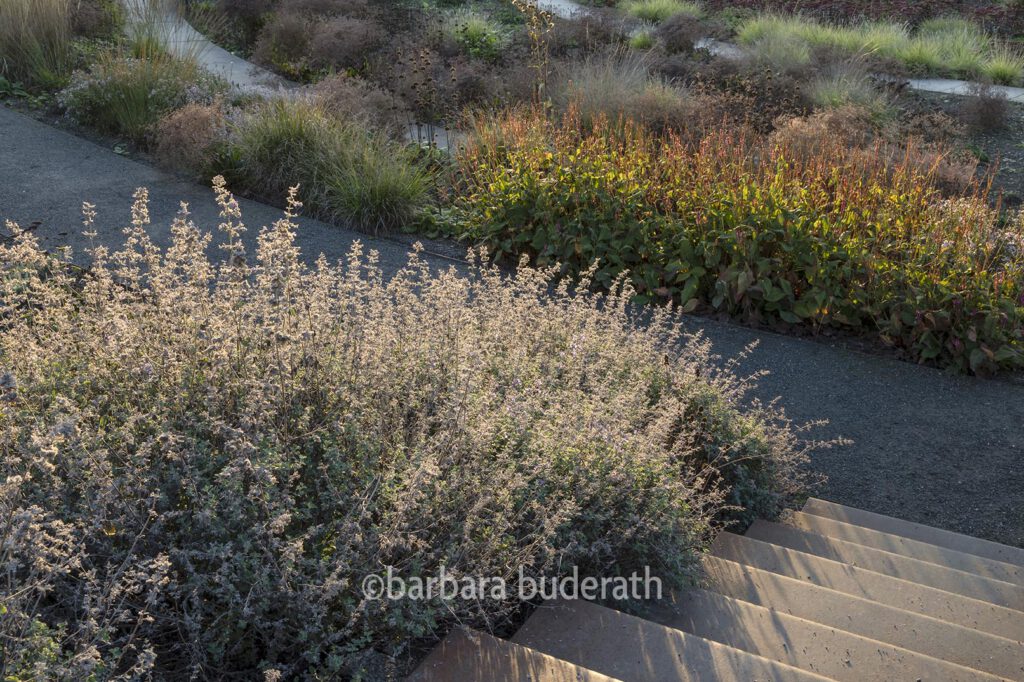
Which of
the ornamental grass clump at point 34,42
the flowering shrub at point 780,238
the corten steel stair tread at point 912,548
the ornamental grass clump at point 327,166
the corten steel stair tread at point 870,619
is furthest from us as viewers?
the ornamental grass clump at point 34,42

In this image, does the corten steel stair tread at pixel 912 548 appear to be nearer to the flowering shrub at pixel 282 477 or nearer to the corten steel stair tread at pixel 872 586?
the corten steel stair tread at pixel 872 586

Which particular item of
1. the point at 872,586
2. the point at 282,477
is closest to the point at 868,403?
the point at 872,586

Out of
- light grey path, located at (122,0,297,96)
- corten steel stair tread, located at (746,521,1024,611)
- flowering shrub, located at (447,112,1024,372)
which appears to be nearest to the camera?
corten steel stair tread, located at (746,521,1024,611)

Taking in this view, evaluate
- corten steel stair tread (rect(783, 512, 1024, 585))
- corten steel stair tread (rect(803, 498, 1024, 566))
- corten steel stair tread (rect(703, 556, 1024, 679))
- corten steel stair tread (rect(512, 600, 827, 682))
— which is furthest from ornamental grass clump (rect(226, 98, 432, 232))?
corten steel stair tread (rect(512, 600, 827, 682))

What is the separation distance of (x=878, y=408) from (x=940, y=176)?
11.7 ft

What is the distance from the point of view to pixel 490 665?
8.12 ft

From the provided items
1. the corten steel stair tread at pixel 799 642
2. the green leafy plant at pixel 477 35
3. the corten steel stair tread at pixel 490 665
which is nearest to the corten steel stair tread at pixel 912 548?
the corten steel stair tread at pixel 799 642

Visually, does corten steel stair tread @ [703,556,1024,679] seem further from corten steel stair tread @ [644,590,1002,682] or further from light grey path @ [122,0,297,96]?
light grey path @ [122,0,297,96]

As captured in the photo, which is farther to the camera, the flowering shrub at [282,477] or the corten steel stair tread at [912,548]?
the corten steel stair tread at [912,548]

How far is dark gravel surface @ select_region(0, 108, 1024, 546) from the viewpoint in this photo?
16.1ft

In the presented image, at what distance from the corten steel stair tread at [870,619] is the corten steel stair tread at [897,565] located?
55 cm

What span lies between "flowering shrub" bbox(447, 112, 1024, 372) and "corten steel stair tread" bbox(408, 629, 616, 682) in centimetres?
419

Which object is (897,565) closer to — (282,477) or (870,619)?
(870,619)

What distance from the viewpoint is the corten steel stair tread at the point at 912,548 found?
4020 mm
